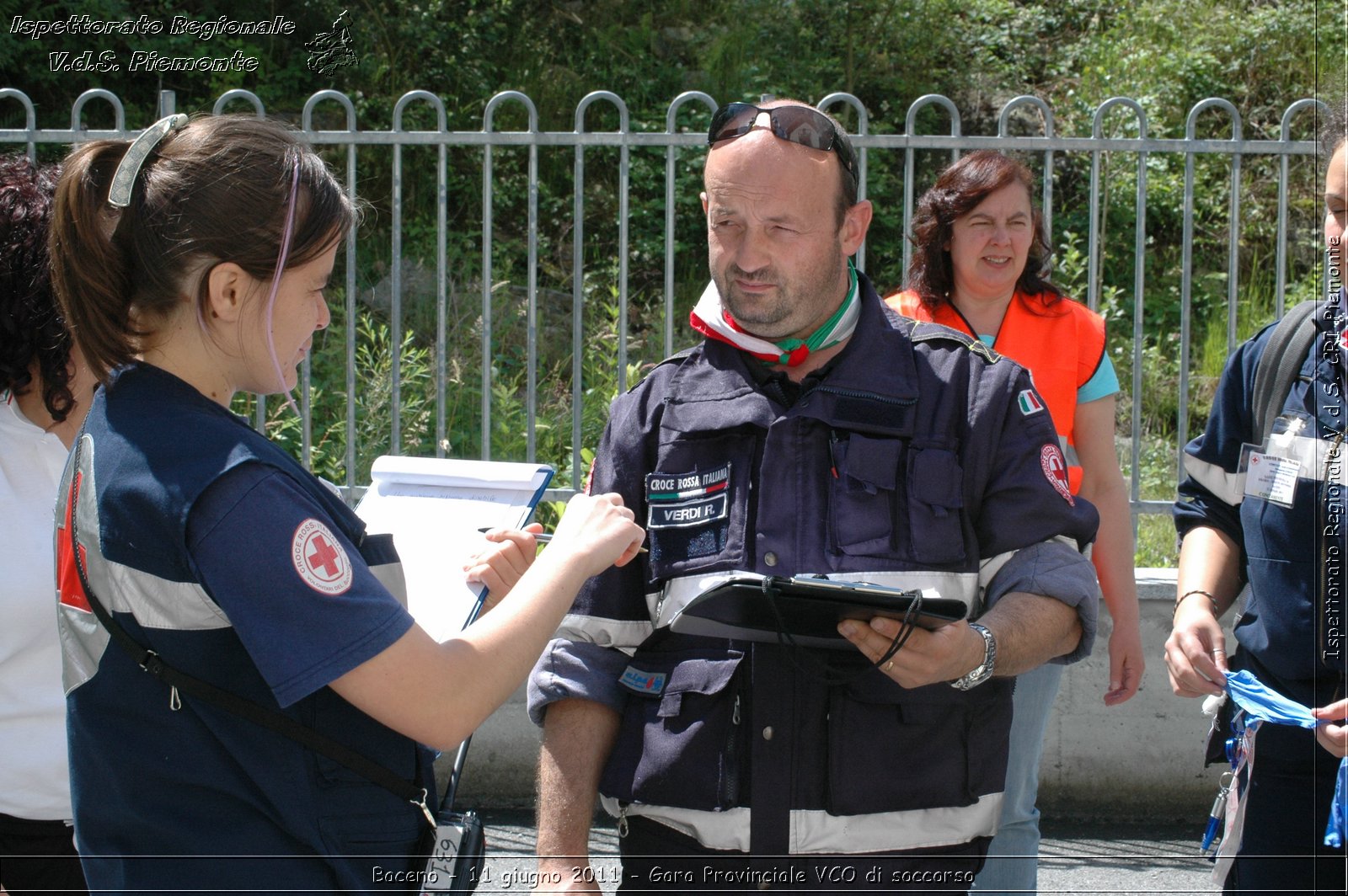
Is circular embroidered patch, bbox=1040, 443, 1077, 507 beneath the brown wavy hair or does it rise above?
beneath

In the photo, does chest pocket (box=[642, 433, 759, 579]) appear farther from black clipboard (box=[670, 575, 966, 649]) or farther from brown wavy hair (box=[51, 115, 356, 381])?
brown wavy hair (box=[51, 115, 356, 381])

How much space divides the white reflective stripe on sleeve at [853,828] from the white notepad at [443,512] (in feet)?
1.91

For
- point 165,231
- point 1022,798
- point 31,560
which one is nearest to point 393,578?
point 165,231

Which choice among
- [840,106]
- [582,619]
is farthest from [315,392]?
[840,106]

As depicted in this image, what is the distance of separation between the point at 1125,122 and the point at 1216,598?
8.22m

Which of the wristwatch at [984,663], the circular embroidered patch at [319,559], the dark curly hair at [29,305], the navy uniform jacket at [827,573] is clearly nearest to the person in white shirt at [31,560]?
the dark curly hair at [29,305]

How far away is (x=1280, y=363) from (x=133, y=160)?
216cm

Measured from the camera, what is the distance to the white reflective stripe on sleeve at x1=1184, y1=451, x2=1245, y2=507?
2.63 m

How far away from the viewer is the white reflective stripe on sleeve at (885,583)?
2.05 m

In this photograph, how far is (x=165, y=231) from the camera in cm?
158

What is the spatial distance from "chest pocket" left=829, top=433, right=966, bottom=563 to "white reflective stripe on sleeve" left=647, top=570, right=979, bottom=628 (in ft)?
0.10

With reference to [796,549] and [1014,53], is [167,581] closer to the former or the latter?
[796,549]

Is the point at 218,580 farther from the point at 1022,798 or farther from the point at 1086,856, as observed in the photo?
the point at 1086,856

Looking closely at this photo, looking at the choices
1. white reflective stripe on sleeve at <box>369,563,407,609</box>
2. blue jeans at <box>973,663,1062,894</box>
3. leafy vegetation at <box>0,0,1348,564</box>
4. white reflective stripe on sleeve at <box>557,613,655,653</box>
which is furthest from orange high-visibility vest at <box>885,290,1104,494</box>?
leafy vegetation at <box>0,0,1348,564</box>
